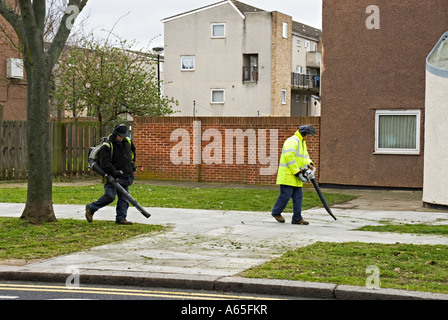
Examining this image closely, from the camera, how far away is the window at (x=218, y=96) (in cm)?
4912

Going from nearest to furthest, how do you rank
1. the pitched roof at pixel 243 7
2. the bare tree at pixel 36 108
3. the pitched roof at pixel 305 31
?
the bare tree at pixel 36 108 → the pitched roof at pixel 243 7 → the pitched roof at pixel 305 31

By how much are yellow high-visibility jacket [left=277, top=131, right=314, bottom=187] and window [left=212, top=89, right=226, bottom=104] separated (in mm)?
36673

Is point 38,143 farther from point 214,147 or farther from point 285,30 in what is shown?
point 285,30

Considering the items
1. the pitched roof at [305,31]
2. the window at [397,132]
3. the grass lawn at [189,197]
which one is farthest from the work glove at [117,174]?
the pitched roof at [305,31]

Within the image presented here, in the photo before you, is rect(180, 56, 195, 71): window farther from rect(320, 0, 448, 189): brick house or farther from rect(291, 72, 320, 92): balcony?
rect(320, 0, 448, 189): brick house

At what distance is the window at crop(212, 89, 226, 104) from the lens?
49125mm

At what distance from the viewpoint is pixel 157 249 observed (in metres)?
9.74

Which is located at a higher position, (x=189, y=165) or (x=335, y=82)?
(x=335, y=82)

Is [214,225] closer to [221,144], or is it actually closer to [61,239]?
[61,239]

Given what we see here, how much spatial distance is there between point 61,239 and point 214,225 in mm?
2820

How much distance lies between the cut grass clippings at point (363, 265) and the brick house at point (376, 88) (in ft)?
31.7

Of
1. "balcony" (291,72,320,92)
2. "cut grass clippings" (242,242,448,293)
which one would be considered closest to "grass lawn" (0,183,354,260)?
"cut grass clippings" (242,242,448,293)

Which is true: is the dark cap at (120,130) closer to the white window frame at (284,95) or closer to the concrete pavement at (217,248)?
the concrete pavement at (217,248)
